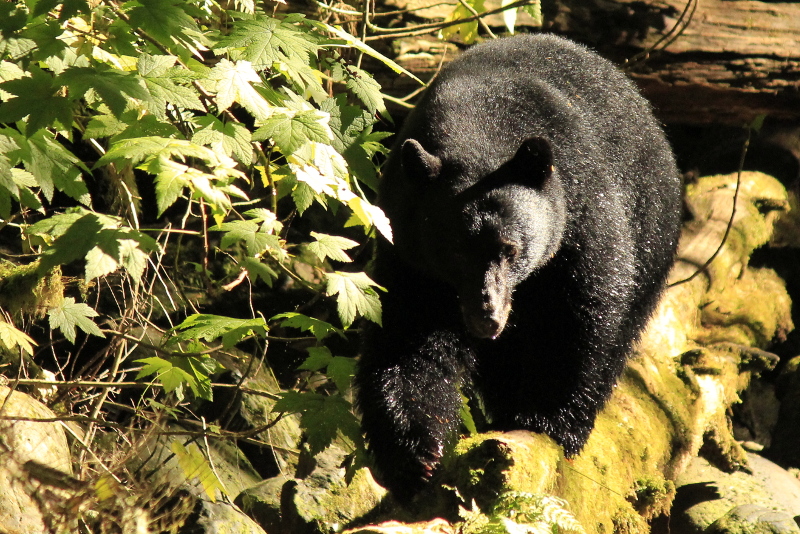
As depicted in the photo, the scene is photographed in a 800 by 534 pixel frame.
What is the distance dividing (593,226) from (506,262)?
0.69m

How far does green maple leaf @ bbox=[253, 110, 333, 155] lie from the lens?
9.34 ft

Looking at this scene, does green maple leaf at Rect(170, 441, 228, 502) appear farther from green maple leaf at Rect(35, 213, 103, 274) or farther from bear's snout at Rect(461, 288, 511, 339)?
bear's snout at Rect(461, 288, 511, 339)

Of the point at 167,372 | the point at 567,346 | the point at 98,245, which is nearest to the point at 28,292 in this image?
the point at 167,372

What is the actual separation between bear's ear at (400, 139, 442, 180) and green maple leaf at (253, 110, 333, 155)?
2.98ft

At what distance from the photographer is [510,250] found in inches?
154

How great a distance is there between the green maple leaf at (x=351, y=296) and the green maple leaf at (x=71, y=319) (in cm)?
180

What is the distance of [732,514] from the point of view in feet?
15.5

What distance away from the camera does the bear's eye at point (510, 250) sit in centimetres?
388

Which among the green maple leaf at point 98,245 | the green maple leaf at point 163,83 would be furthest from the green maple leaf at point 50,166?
the green maple leaf at point 163,83

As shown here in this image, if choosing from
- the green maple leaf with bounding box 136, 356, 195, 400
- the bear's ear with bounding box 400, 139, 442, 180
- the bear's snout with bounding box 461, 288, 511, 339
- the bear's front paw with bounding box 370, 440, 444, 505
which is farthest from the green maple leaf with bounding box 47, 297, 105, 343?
the bear's snout with bounding box 461, 288, 511, 339

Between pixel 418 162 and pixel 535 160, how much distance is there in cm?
61

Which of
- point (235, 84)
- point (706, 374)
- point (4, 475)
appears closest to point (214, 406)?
point (4, 475)

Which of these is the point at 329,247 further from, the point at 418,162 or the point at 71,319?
the point at 71,319

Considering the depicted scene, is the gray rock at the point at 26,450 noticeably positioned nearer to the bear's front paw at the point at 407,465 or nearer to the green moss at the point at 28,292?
the green moss at the point at 28,292
